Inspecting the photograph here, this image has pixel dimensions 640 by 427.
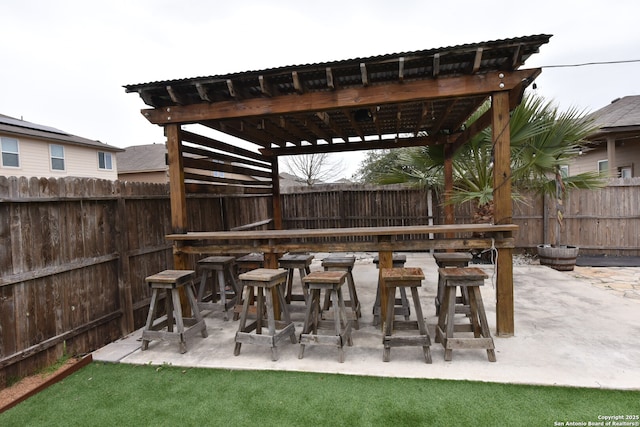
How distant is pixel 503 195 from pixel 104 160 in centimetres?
1549

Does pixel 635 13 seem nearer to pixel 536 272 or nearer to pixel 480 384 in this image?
pixel 536 272

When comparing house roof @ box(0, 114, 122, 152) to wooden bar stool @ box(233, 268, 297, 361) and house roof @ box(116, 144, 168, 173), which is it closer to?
house roof @ box(116, 144, 168, 173)

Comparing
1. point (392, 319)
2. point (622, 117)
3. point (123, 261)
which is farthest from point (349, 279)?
point (622, 117)

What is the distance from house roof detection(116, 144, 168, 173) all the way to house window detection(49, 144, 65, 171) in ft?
15.8

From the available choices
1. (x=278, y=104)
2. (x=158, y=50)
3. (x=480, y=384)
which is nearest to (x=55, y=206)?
(x=278, y=104)

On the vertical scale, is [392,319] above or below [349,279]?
below

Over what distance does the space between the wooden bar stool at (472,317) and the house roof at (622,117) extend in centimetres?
570

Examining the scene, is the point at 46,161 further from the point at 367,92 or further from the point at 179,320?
the point at 367,92

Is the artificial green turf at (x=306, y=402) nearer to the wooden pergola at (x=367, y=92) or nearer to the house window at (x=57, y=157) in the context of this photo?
the wooden pergola at (x=367, y=92)

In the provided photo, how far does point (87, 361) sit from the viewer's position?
115 inches

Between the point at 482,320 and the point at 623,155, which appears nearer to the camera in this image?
the point at 482,320

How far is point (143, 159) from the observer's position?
18.4m

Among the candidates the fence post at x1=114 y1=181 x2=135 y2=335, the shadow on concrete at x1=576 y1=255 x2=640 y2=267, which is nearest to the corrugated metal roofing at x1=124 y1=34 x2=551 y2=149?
the fence post at x1=114 y1=181 x2=135 y2=335

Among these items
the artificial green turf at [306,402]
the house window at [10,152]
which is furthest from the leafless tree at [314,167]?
the artificial green turf at [306,402]
